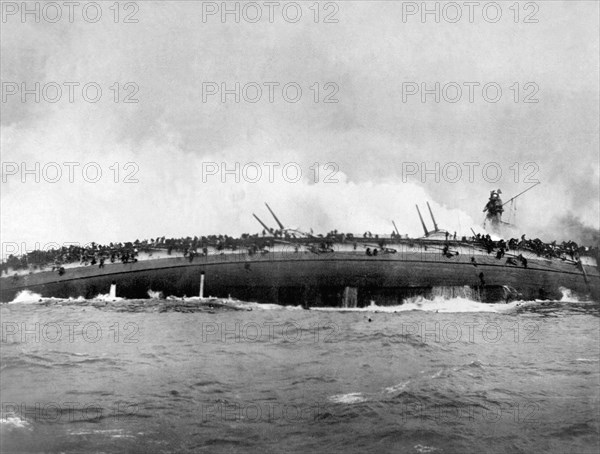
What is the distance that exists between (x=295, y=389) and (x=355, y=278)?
2155cm

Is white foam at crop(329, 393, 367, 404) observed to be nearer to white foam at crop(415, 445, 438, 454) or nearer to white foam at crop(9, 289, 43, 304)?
white foam at crop(415, 445, 438, 454)

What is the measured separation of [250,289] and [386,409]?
2357 centimetres

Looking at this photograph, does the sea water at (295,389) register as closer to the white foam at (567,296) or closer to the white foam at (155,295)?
the white foam at (155,295)

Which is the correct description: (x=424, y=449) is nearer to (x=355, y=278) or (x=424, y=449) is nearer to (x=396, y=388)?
(x=396, y=388)

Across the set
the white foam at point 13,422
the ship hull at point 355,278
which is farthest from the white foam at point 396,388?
the ship hull at point 355,278

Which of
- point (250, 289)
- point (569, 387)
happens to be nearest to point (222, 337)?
point (569, 387)

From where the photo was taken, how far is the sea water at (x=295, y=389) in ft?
34.6

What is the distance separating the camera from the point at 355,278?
34906 millimetres

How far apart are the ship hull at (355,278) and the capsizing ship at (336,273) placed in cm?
6

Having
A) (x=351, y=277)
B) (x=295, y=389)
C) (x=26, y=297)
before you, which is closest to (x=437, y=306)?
(x=351, y=277)

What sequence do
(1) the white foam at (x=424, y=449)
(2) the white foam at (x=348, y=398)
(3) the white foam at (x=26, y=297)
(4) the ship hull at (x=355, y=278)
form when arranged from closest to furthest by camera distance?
(1) the white foam at (x=424, y=449)
(2) the white foam at (x=348, y=398)
(4) the ship hull at (x=355, y=278)
(3) the white foam at (x=26, y=297)

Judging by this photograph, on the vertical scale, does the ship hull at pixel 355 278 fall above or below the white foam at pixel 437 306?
above

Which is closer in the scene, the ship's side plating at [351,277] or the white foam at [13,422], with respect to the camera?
the white foam at [13,422]

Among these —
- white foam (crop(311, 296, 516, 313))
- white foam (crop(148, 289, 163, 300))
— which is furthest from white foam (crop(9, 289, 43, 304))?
white foam (crop(311, 296, 516, 313))
